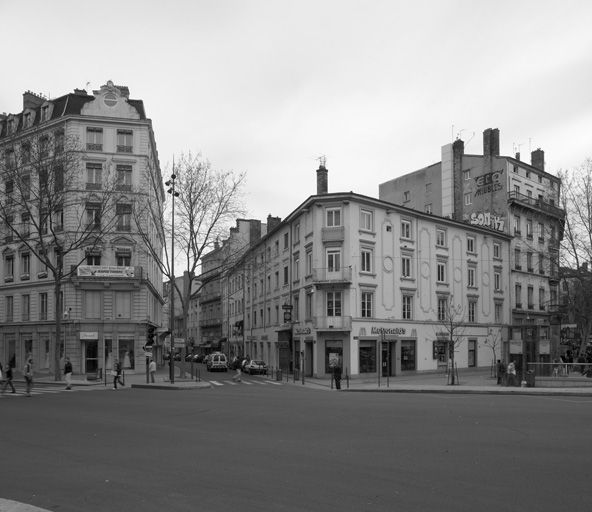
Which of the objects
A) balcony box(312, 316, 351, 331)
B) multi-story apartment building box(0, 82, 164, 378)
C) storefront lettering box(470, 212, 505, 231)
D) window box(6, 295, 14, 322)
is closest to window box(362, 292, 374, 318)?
balcony box(312, 316, 351, 331)

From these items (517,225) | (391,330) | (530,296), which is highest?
(517,225)

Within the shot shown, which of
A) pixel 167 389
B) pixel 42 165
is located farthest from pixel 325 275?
pixel 42 165

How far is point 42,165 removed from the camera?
35000 mm

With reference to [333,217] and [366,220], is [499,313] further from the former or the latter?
[333,217]

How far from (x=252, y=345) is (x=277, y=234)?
1481 centimetres

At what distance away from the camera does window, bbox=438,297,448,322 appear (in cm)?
4872

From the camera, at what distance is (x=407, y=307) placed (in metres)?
46.3

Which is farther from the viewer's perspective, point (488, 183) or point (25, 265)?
point (488, 183)

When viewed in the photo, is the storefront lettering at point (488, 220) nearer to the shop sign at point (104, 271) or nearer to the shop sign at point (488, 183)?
the shop sign at point (488, 183)

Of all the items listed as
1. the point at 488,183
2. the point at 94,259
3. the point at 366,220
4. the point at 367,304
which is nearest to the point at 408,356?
the point at 367,304

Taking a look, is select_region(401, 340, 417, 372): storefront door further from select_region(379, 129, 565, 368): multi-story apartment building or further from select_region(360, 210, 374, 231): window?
select_region(379, 129, 565, 368): multi-story apartment building

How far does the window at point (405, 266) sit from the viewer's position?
4616 cm

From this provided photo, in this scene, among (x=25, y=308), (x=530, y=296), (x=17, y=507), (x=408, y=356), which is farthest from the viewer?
(x=530, y=296)

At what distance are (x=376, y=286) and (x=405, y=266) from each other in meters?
3.86
